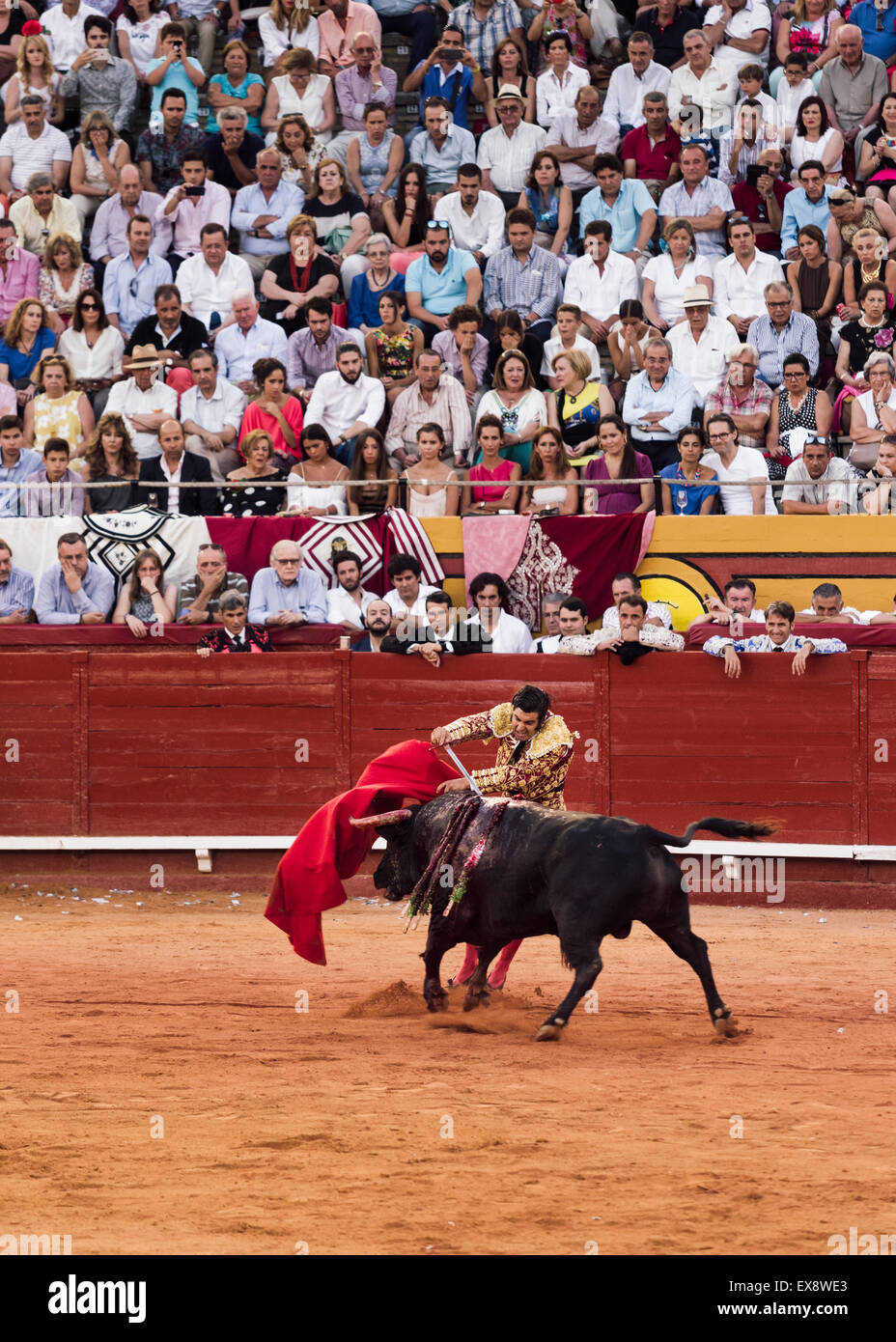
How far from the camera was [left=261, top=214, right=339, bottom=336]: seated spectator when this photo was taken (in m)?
11.9

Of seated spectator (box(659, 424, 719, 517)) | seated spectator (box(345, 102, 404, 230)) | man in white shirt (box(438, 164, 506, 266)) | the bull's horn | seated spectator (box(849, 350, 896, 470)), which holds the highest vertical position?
seated spectator (box(345, 102, 404, 230))

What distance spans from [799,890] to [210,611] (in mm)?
3886

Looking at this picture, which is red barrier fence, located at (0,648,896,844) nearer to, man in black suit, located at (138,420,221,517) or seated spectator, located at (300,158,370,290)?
man in black suit, located at (138,420,221,517)

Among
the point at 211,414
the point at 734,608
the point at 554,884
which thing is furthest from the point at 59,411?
the point at 554,884

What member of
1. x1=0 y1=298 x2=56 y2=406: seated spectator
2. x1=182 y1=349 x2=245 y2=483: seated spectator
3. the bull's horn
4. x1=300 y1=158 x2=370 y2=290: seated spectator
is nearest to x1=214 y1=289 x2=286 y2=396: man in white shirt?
x1=182 y1=349 x2=245 y2=483: seated spectator

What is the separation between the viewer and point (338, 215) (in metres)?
12.5

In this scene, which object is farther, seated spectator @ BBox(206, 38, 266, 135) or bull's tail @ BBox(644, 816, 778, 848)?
seated spectator @ BBox(206, 38, 266, 135)

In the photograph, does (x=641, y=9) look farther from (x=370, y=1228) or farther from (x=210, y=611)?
(x=370, y=1228)

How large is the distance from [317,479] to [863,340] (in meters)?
3.61

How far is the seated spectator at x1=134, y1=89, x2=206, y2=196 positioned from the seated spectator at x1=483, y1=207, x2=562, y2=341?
9.14 ft

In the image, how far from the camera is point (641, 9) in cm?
1330

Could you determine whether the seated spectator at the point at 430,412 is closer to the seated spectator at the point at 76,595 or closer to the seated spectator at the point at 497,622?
the seated spectator at the point at 497,622

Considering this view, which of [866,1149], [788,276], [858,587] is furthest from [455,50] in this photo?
[866,1149]

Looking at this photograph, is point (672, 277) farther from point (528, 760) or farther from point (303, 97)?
point (528, 760)
